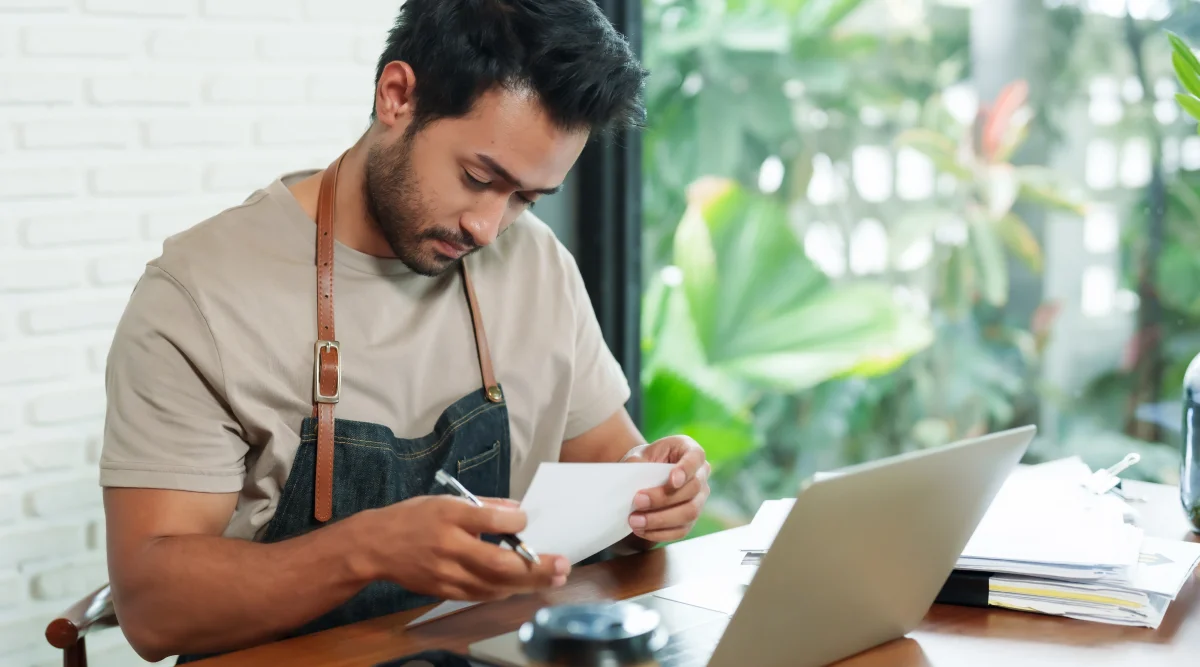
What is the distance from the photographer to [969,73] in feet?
8.58

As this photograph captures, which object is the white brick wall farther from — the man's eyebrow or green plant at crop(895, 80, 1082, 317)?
green plant at crop(895, 80, 1082, 317)

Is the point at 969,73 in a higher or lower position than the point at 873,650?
higher

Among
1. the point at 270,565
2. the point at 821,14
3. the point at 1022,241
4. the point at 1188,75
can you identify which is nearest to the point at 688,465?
the point at 270,565

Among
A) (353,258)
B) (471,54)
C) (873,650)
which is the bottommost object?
(873,650)

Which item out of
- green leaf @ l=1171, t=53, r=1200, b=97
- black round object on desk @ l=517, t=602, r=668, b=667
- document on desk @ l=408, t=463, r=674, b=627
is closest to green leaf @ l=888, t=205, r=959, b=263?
green leaf @ l=1171, t=53, r=1200, b=97

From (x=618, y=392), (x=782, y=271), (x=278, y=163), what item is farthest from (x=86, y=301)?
(x=782, y=271)

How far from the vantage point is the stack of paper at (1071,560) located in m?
1.31

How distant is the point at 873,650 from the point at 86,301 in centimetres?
166

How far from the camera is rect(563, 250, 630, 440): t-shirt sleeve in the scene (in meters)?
1.91

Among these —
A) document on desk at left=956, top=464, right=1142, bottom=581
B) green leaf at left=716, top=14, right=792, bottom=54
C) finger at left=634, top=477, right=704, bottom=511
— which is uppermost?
green leaf at left=716, top=14, right=792, bottom=54

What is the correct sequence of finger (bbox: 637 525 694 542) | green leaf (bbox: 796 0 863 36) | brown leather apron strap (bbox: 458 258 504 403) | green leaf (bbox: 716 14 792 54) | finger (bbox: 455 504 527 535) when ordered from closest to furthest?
1. finger (bbox: 455 504 527 535)
2. finger (bbox: 637 525 694 542)
3. brown leather apron strap (bbox: 458 258 504 403)
4. green leaf (bbox: 796 0 863 36)
5. green leaf (bbox: 716 14 792 54)

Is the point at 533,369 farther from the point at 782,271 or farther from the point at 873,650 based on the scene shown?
the point at 782,271

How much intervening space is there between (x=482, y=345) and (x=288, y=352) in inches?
11.9

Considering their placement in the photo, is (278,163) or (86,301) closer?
(86,301)
